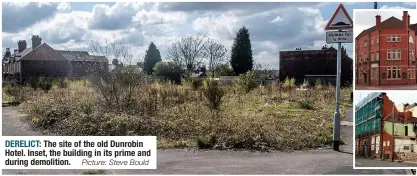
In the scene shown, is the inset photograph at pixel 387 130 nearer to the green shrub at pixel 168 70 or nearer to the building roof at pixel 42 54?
the green shrub at pixel 168 70

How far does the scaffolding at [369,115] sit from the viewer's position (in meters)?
7.33

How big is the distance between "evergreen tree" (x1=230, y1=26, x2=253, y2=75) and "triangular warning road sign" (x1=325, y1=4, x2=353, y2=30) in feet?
132

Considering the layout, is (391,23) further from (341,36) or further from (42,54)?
(42,54)

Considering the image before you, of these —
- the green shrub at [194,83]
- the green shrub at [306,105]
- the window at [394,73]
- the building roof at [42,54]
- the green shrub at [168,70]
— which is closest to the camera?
the window at [394,73]

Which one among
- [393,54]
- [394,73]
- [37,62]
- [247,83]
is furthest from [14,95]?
[37,62]

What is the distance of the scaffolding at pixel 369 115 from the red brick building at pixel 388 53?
0.26 meters

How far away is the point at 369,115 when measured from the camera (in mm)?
7445

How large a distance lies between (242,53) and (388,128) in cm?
4371

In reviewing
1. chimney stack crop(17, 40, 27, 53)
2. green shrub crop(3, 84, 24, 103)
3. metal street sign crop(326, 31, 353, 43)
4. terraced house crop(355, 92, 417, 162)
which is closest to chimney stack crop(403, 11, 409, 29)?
terraced house crop(355, 92, 417, 162)

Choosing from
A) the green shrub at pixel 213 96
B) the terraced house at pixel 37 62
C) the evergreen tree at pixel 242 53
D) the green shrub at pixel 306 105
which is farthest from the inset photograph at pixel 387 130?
the terraced house at pixel 37 62

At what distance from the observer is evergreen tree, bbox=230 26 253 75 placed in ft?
165

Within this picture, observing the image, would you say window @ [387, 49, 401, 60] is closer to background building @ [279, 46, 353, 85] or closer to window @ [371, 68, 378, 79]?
window @ [371, 68, 378, 79]

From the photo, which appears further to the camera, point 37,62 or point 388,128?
point 37,62

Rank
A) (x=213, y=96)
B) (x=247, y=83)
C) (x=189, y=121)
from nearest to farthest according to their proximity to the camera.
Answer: (x=189, y=121)
(x=213, y=96)
(x=247, y=83)
